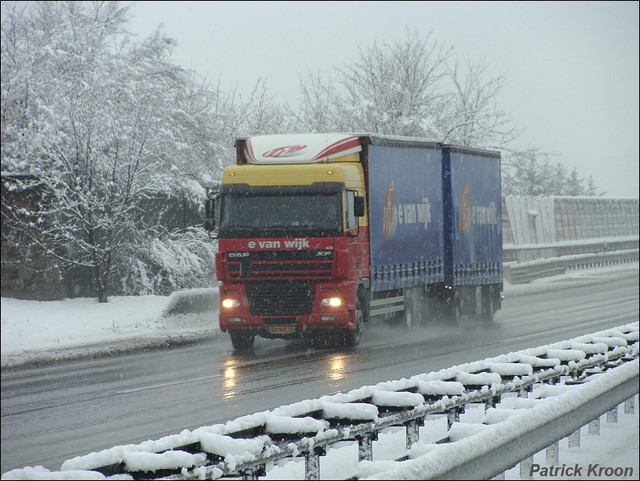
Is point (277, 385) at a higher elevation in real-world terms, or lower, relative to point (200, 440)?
lower

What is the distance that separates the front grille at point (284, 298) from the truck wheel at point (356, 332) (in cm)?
107

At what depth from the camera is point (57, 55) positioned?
87.2 ft

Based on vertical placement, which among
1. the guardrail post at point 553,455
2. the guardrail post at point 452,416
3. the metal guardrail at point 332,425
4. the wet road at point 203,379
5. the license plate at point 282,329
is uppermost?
the metal guardrail at point 332,425

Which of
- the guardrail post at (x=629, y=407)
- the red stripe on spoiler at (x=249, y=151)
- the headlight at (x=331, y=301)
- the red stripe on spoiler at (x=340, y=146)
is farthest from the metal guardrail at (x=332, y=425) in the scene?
the red stripe on spoiler at (x=249, y=151)

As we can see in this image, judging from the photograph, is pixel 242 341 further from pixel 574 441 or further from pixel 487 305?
pixel 574 441

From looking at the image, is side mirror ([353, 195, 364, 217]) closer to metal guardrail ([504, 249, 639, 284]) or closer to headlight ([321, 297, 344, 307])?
headlight ([321, 297, 344, 307])

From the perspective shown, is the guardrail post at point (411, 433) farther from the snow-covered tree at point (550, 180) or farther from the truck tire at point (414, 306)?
the snow-covered tree at point (550, 180)

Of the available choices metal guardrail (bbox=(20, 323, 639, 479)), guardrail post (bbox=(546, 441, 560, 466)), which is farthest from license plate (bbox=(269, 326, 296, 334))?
guardrail post (bbox=(546, 441, 560, 466))

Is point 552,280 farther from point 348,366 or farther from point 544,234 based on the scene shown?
point 348,366

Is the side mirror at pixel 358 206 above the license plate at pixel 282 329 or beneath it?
above

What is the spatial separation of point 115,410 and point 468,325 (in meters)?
13.1

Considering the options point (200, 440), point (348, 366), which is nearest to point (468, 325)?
point (348, 366)

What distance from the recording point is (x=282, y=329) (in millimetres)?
16781

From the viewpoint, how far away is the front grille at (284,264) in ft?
54.1
